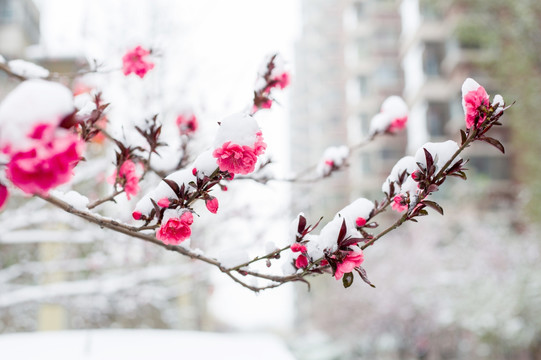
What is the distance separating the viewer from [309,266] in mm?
1469

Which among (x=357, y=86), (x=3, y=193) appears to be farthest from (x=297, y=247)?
(x=357, y=86)

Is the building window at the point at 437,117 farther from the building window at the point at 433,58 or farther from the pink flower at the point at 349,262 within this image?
the pink flower at the point at 349,262

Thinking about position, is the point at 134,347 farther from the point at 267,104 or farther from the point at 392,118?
the point at 392,118

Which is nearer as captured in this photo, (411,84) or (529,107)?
(529,107)

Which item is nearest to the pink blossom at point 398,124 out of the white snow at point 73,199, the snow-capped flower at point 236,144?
the snow-capped flower at point 236,144

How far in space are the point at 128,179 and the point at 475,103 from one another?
1148mm

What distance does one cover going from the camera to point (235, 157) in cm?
125

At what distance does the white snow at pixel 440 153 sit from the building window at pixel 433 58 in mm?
29730

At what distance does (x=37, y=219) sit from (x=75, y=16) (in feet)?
10.4

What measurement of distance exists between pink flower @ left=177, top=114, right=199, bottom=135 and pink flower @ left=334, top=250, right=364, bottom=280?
3.79 feet

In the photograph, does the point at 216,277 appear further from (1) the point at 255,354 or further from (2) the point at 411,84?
(2) the point at 411,84

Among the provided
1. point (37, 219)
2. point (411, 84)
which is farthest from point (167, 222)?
point (411, 84)

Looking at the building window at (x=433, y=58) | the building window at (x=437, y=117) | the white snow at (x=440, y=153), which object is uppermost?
the building window at (x=433, y=58)

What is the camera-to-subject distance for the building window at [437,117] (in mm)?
29109
